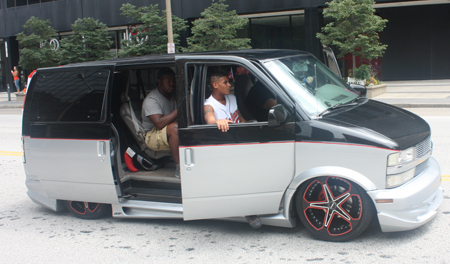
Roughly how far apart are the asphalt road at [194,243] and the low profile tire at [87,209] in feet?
0.25

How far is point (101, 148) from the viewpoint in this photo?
16.7 feet

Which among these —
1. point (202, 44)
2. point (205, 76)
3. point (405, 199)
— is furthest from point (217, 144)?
point (202, 44)

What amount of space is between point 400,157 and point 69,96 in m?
3.67

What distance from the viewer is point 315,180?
166 inches

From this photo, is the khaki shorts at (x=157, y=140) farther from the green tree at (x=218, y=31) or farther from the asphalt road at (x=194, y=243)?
the green tree at (x=218, y=31)

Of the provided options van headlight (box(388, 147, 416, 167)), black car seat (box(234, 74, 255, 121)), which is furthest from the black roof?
van headlight (box(388, 147, 416, 167))

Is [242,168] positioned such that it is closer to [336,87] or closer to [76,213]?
[336,87]

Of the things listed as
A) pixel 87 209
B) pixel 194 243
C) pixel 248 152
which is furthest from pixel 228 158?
pixel 87 209

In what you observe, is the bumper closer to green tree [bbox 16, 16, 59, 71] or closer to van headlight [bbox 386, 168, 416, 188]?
van headlight [bbox 386, 168, 416, 188]

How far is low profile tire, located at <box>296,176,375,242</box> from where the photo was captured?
4125 millimetres

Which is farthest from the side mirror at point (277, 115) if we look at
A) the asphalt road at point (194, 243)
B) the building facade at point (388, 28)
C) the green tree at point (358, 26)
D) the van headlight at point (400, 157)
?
the building facade at point (388, 28)

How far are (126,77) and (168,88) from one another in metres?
0.56

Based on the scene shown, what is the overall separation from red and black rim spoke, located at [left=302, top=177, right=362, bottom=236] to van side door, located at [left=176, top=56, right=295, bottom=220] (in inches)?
11.0

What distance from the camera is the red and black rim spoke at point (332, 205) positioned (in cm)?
419
